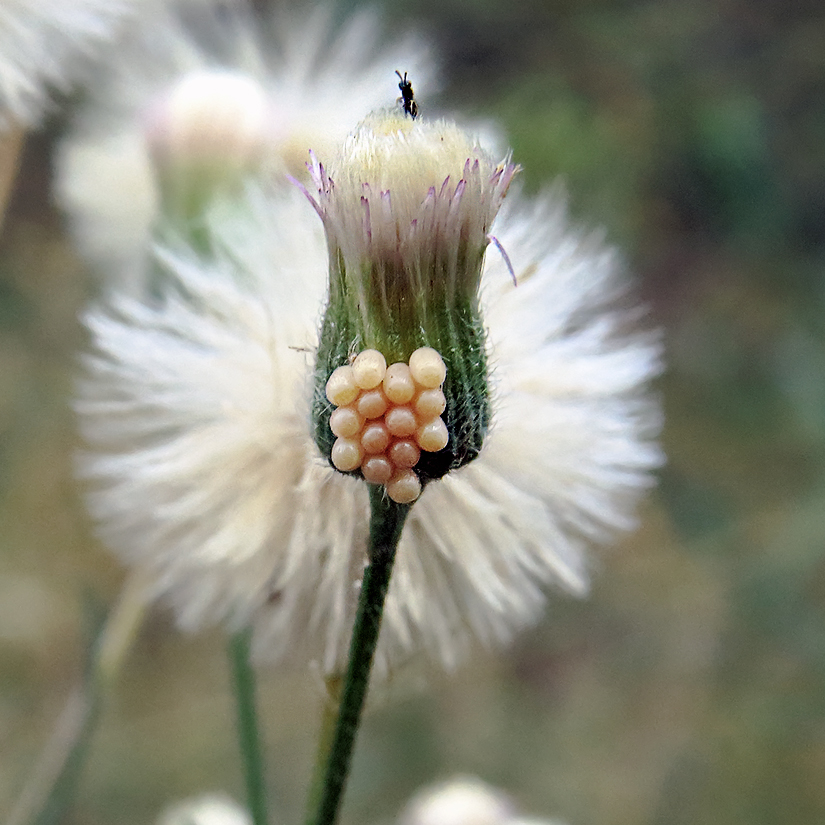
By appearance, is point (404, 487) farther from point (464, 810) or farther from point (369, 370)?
point (464, 810)

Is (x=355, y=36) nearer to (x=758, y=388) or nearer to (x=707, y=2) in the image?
(x=758, y=388)

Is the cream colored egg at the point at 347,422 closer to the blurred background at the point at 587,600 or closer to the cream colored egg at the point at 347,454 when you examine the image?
the cream colored egg at the point at 347,454

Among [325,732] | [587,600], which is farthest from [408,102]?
[587,600]

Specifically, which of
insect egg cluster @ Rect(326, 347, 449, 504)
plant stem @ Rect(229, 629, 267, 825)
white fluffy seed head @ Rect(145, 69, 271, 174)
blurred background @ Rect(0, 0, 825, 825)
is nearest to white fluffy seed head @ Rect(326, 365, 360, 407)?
insect egg cluster @ Rect(326, 347, 449, 504)

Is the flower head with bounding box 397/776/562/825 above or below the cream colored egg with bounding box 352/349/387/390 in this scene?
below

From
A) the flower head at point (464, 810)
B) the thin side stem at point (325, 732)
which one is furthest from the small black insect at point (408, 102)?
the flower head at point (464, 810)

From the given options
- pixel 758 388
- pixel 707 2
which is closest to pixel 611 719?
pixel 758 388

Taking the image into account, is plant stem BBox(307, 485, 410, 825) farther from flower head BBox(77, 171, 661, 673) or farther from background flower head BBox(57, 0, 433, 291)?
background flower head BBox(57, 0, 433, 291)
